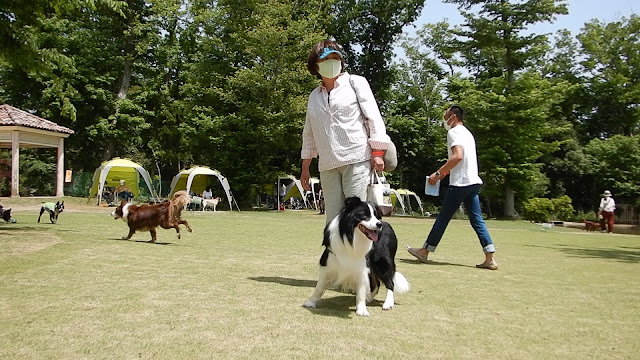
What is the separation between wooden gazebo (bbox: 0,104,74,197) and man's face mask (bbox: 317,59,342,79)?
22237 mm

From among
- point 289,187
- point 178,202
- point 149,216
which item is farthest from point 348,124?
point 289,187

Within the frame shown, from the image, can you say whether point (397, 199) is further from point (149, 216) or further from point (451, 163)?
point (451, 163)

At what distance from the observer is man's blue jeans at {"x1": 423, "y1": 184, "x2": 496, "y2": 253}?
6609mm

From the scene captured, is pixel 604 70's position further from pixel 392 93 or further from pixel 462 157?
pixel 462 157

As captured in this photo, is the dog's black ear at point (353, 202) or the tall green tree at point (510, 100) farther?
the tall green tree at point (510, 100)

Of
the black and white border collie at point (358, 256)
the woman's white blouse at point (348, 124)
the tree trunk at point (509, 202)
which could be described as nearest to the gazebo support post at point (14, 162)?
the woman's white blouse at point (348, 124)

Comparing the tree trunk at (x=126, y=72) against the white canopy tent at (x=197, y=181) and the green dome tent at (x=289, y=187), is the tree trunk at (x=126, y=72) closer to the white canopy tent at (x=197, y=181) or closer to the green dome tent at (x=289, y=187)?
the white canopy tent at (x=197, y=181)

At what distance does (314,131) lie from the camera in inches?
190

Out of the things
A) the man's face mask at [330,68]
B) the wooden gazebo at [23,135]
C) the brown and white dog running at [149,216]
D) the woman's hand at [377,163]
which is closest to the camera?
the woman's hand at [377,163]

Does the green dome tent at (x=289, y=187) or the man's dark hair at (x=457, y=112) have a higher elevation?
the man's dark hair at (x=457, y=112)

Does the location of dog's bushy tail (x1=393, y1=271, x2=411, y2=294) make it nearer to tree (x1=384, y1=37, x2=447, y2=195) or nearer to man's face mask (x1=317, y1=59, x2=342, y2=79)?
man's face mask (x1=317, y1=59, x2=342, y2=79)

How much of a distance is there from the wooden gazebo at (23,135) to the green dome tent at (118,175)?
240 cm

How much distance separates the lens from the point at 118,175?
84.0ft

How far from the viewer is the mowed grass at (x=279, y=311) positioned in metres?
2.83
